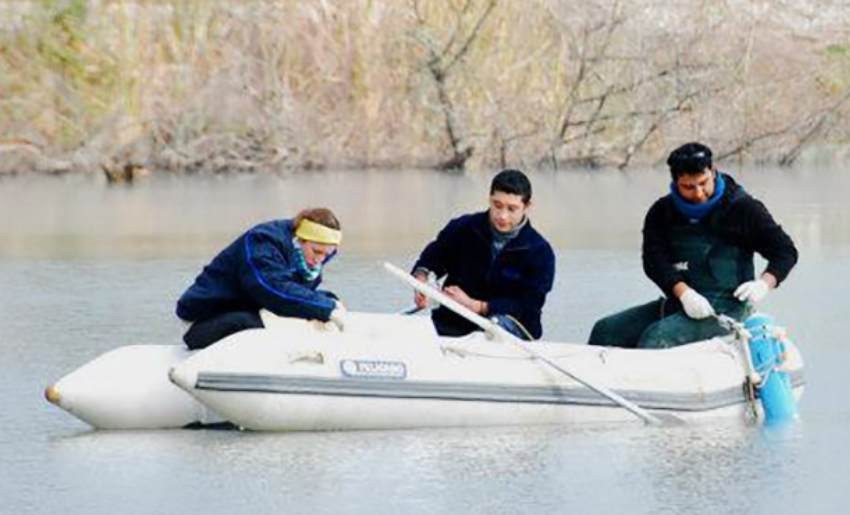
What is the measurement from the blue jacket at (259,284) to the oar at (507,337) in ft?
1.14

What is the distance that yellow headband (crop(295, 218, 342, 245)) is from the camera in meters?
10.2

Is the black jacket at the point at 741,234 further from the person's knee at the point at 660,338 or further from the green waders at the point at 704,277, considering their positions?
the person's knee at the point at 660,338

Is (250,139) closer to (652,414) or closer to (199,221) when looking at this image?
(199,221)

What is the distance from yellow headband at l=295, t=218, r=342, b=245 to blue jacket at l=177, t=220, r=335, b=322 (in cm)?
10

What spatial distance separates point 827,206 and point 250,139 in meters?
10.4

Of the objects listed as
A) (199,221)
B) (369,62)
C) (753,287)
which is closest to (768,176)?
(369,62)

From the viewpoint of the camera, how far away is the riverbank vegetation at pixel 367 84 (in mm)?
31969

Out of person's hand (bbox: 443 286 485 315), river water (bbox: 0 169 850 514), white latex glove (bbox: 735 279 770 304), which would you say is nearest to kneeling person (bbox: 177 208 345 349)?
river water (bbox: 0 169 850 514)

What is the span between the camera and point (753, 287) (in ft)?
35.1

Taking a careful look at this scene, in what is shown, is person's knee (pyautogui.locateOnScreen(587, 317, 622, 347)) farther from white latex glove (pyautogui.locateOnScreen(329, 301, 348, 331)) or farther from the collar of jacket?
white latex glove (pyautogui.locateOnScreen(329, 301, 348, 331))

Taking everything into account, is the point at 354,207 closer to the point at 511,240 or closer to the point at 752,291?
the point at 511,240

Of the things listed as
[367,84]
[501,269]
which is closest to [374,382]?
[501,269]

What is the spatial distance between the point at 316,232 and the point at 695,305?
5.47ft

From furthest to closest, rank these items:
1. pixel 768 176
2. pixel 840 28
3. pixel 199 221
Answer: pixel 840 28 → pixel 768 176 → pixel 199 221
